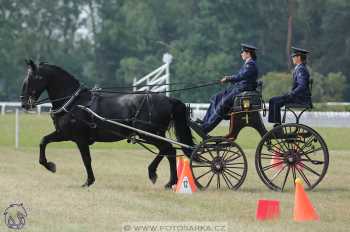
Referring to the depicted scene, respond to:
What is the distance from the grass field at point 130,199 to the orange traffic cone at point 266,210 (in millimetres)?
101

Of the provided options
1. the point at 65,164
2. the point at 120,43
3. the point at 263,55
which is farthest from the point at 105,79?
the point at 65,164

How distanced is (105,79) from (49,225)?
70900 mm

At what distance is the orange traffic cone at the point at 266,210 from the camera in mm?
11641

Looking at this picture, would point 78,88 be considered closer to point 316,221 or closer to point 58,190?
point 58,190

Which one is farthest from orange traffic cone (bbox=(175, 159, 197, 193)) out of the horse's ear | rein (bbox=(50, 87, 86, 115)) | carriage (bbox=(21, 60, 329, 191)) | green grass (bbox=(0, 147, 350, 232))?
the horse's ear

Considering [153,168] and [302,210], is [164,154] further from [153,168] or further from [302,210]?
[302,210]

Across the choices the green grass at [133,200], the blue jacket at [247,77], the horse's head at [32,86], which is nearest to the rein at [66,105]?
the horse's head at [32,86]

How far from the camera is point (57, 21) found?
3415 inches

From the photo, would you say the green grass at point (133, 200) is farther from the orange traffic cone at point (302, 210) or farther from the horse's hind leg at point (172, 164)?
the horse's hind leg at point (172, 164)

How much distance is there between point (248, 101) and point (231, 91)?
0.34 meters

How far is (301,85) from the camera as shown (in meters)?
15.1

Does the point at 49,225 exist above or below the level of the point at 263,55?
below

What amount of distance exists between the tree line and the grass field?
44.1 metres

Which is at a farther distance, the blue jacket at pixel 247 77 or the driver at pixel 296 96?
the blue jacket at pixel 247 77
